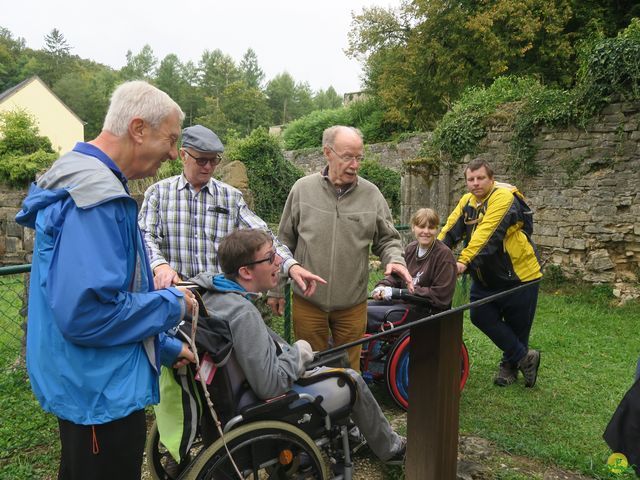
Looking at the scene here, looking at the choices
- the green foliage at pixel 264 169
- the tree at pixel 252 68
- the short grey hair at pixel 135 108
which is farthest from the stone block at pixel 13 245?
the tree at pixel 252 68

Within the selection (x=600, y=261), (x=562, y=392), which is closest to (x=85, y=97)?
(x=600, y=261)

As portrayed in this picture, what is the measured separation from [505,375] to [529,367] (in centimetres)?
23

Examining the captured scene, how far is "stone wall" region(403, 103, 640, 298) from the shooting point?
25.1ft

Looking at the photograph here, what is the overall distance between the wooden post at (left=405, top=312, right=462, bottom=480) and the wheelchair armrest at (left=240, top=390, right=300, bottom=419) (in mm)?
531

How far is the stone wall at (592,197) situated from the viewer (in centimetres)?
764

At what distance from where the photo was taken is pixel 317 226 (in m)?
3.20

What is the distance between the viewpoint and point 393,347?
3639mm

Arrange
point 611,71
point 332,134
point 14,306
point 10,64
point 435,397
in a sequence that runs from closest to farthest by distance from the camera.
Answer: point 435,397, point 332,134, point 14,306, point 611,71, point 10,64

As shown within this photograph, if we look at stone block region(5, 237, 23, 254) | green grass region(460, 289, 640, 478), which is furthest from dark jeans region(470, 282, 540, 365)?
stone block region(5, 237, 23, 254)

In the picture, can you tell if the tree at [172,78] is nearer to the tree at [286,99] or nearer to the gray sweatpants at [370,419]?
the tree at [286,99]

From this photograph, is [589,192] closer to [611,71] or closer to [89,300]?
[611,71]

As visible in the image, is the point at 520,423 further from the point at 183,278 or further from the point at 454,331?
the point at 183,278

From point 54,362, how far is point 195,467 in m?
0.81

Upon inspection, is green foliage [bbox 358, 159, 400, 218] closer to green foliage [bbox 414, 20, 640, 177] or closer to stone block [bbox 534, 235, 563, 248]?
green foliage [bbox 414, 20, 640, 177]
